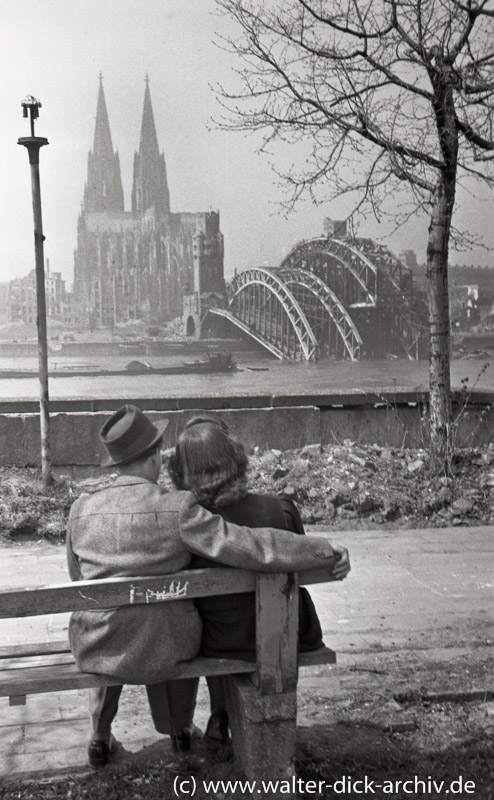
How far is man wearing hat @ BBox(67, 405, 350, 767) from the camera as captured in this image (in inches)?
117

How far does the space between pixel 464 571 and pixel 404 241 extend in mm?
8139

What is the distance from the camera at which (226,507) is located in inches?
123

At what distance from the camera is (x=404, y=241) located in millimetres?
13500

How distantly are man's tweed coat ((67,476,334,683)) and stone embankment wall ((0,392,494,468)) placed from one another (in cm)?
600

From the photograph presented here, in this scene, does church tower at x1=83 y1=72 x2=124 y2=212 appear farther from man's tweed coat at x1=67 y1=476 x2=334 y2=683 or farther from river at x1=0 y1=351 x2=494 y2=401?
man's tweed coat at x1=67 y1=476 x2=334 y2=683

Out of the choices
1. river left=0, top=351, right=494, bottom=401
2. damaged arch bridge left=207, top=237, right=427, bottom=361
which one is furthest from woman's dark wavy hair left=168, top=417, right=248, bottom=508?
damaged arch bridge left=207, top=237, right=427, bottom=361

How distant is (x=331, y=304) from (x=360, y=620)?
9017mm

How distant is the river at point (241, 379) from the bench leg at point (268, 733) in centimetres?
878

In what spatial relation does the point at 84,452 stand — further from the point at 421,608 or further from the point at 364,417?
the point at 421,608

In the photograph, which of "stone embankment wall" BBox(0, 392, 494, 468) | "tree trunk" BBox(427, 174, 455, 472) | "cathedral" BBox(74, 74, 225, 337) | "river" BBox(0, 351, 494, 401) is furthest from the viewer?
"cathedral" BBox(74, 74, 225, 337)

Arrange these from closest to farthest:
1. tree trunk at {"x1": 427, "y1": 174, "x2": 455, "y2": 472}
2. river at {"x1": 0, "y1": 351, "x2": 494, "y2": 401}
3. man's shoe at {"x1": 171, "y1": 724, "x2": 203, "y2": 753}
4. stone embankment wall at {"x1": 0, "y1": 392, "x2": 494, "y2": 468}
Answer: man's shoe at {"x1": 171, "y1": 724, "x2": 203, "y2": 753} < tree trunk at {"x1": 427, "y1": 174, "x2": 455, "y2": 472} < stone embankment wall at {"x1": 0, "y1": 392, "x2": 494, "y2": 468} < river at {"x1": 0, "y1": 351, "x2": 494, "y2": 401}

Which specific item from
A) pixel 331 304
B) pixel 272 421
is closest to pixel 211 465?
pixel 272 421

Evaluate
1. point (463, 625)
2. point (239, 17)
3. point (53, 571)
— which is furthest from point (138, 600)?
point (239, 17)

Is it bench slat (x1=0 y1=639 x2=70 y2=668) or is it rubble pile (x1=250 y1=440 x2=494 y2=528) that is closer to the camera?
bench slat (x1=0 y1=639 x2=70 y2=668)
